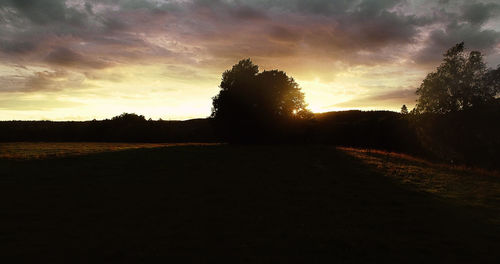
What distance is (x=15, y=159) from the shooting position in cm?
3931

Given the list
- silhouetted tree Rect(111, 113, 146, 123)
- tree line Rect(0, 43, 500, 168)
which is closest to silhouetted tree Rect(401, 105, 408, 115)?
tree line Rect(0, 43, 500, 168)

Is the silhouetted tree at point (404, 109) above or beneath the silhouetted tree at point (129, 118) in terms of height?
beneath

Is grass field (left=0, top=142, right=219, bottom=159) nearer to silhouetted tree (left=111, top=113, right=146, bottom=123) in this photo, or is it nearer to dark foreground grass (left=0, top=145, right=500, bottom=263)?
dark foreground grass (left=0, top=145, right=500, bottom=263)

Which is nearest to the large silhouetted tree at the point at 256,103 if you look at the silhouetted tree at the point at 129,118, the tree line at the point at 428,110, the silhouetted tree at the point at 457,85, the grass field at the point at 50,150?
the tree line at the point at 428,110

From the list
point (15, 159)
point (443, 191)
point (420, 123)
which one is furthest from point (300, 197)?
point (420, 123)

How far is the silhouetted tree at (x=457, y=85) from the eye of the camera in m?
55.5

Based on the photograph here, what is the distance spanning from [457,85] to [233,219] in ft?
177

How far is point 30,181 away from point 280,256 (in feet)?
76.1

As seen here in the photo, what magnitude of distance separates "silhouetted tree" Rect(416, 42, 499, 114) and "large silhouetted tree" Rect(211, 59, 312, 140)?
2053 centimetres

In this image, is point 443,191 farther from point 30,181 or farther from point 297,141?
point 297,141

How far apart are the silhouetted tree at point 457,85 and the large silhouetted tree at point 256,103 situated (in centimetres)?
2053

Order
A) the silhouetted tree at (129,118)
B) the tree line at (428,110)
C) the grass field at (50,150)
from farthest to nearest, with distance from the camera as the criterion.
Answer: the silhouetted tree at (129,118)
the tree line at (428,110)
the grass field at (50,150)

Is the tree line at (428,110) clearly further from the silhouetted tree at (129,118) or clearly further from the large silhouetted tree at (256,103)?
the silhouetted tree at (129,118)

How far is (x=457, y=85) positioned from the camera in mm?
56219
